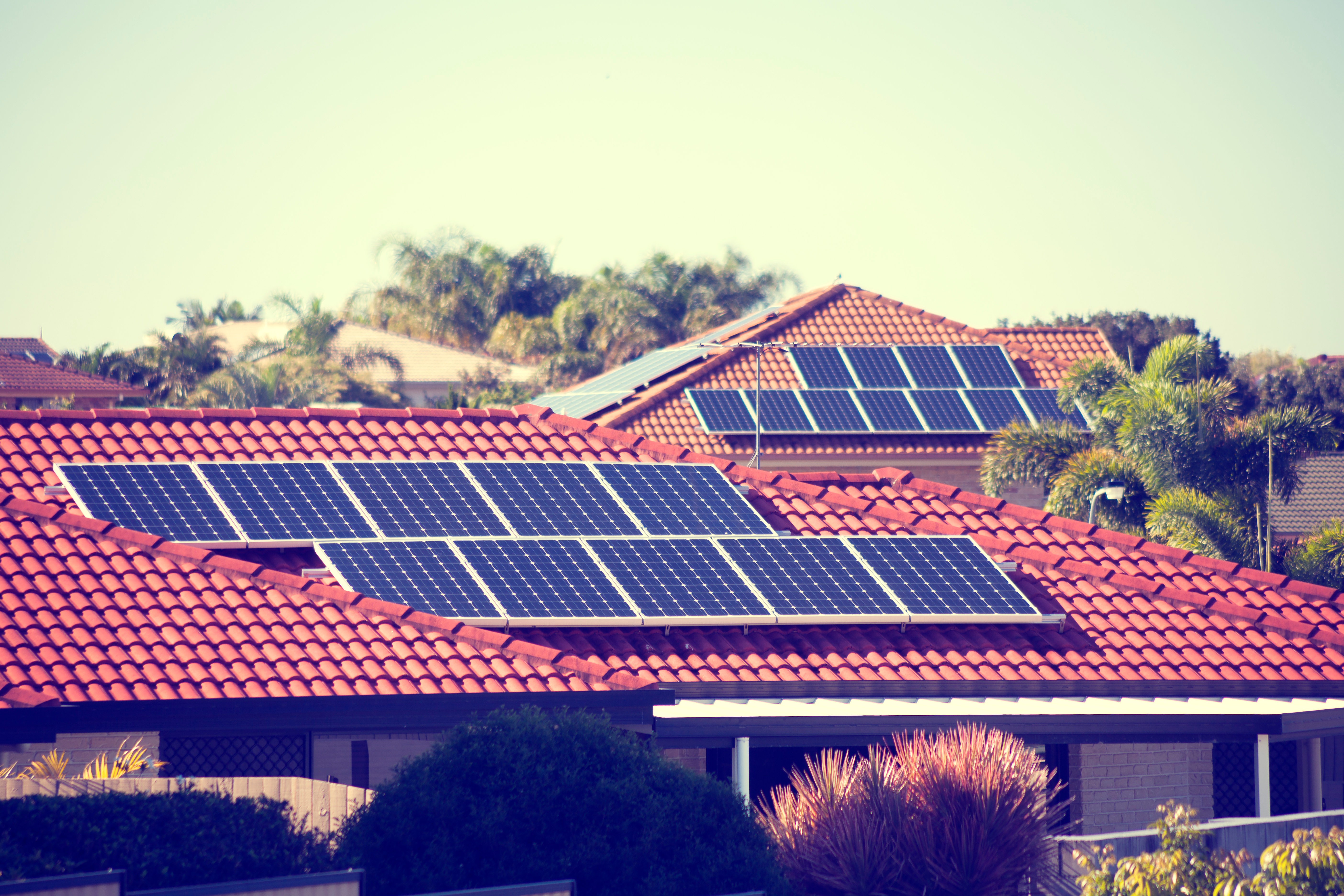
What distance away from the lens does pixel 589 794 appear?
11.5 metres

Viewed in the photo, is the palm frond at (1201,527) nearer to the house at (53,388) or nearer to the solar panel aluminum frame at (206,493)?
the solar panel aluminum frame at (206,493)

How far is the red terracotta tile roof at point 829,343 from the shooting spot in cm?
3647

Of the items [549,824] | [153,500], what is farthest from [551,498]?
[549,824]

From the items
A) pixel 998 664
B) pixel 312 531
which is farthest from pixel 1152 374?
pixel 312 531

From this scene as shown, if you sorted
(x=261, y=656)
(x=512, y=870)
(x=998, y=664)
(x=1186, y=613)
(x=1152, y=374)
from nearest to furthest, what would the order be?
(x=512, y=870), (x=261, y=656), (x=998, y=664), (x=1186, y=613), (x=1152, y=374)

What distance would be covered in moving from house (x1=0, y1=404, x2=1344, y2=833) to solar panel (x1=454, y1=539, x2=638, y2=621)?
0.97 feet

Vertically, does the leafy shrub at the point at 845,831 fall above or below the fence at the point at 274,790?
below

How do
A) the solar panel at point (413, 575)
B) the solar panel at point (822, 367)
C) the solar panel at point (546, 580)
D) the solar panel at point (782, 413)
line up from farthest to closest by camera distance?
the solar panel at point (822, 367), the solar panel at point (782, 413), the solar panel at point (546, 580), the solar panel at point (413, 575)

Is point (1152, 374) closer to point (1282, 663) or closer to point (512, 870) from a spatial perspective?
point (1282, 663)

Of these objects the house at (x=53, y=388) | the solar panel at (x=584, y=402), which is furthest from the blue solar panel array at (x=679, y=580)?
the house at (x=53, y=388)

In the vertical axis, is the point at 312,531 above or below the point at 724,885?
above

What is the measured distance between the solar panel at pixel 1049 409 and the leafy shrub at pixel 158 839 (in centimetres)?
2797

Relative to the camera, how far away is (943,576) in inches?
714

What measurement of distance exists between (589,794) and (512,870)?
85 cm
